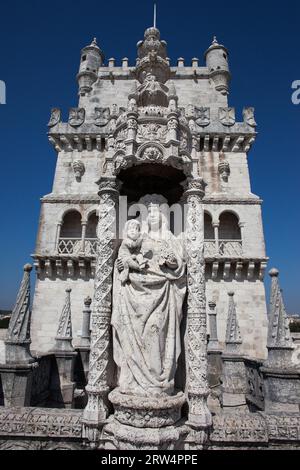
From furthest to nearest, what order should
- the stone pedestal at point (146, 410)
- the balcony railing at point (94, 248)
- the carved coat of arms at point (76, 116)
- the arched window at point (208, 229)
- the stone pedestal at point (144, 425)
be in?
the carved coat of arms at point (76, 116), the arched window at point (208, 229), the balcony railing at point (94, 248), the stone pedestal at point (146, 410), the stone pedestal at point (144, 425)

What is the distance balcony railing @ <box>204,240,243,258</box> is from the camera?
17203 millimetres

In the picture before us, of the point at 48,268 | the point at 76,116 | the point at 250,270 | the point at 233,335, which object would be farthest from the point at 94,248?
the point at 233,335

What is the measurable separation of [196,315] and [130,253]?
4.27 feet

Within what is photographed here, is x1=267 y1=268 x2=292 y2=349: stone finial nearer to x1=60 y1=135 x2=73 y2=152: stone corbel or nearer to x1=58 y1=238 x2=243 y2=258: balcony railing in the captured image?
x1=58 y1=238 x2=243 y2=258: balcony railing

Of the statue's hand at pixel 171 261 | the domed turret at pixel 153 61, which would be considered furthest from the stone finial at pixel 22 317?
the domed turret at pixel 153 61

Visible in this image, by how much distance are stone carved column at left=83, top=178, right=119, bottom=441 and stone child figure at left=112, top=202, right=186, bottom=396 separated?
14cm

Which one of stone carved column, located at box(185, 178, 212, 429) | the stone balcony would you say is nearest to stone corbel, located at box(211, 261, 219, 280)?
the stone balcony

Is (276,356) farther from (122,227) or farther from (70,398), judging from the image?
(70,398)

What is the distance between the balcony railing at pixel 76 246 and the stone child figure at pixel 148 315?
13958mm

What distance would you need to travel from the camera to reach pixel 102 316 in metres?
3.86

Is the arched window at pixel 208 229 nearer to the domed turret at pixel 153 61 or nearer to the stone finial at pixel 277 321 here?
the stone finial at pixel 277 321

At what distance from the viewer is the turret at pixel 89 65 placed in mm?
22603

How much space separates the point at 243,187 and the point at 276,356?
49.4 ft

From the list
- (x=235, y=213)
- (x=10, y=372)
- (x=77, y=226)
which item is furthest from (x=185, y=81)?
(x=10, y=372)
